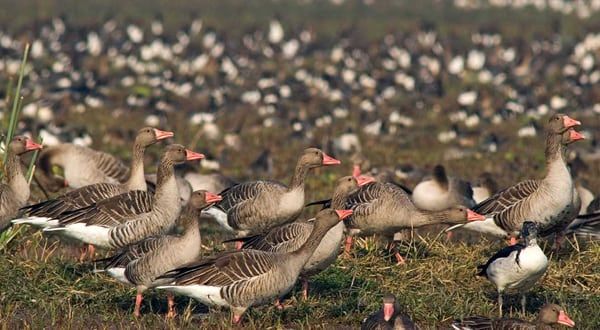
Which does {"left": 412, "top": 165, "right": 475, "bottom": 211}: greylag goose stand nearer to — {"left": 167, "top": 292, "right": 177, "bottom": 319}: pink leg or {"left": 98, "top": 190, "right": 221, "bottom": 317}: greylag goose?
{"left": 98, "top": 190, "right": 221, "bottom": 317}: greylag goose

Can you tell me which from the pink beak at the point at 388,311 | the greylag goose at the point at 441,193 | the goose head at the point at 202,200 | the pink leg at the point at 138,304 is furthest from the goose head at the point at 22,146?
the greylag goose at the point at 441,193

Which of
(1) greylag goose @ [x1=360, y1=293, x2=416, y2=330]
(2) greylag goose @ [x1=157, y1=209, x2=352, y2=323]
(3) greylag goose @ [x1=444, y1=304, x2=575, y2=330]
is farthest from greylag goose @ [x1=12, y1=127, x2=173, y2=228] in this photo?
(3) greylag goose @ [x1=444, y1=304, x2=575, y2=330]

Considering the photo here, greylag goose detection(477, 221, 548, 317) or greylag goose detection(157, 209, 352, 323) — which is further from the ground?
greylag goose detection(157, 209, 352, 323)

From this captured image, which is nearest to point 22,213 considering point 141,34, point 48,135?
point 48,135

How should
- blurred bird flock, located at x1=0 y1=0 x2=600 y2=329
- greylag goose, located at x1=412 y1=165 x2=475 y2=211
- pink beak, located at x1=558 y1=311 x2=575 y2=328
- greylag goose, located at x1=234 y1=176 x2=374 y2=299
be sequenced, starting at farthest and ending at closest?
greylag goose, located at x1=412 y1=165 x2=475 y2=211 < blurred bird flock, located at x1=0 y1=0 x2=600 y2=329 < greylag goose, located at x1=234 y1=176 x2=374 y2=299 < pink beak, located at x1=558 y1=311 x2=575 y2=328

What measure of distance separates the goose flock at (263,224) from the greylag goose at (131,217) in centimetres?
1

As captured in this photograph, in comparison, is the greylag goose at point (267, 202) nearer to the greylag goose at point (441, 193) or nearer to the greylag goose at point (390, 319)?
the greylag goose at point (390, 319)

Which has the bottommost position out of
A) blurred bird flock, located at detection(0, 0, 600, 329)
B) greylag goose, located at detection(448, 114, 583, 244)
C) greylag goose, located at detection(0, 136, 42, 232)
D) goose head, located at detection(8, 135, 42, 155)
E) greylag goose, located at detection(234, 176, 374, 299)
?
blurred bird flock, located at detection(0, 0, 600, 329)

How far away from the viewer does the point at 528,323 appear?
11.1 meters

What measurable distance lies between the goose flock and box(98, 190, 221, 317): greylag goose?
0.03 feet

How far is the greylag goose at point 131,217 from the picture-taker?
1352 cm

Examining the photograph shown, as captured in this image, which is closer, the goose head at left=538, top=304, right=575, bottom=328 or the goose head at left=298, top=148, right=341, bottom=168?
the goose head at left=538, top=304, right=575, bottom=328

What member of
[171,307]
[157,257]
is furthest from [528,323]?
[157,257]

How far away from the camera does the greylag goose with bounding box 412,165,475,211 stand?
62.5 ft
